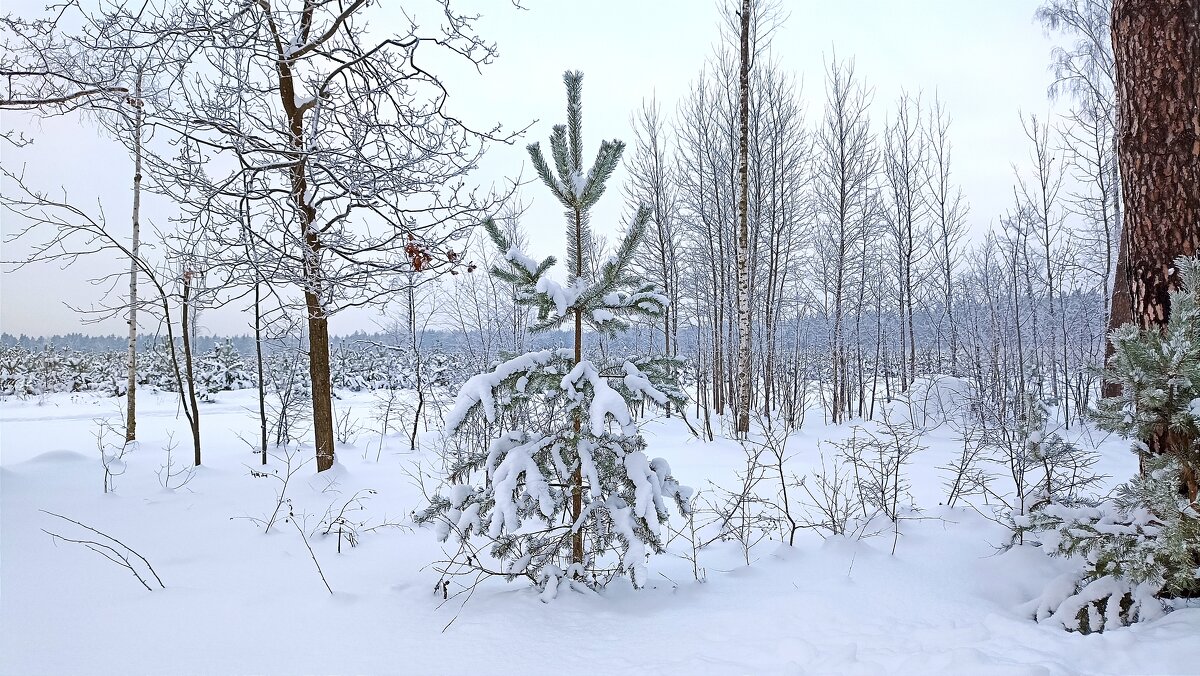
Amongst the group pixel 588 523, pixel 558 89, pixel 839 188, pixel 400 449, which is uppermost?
pixel 839 188

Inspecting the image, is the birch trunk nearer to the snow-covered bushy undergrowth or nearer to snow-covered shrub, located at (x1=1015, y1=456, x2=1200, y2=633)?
the snow-covered bushy undergrowth

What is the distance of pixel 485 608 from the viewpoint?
8.83ft

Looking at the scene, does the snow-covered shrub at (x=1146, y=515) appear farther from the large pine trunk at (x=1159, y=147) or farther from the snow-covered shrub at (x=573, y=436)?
the snow-covered shrub at (x=573, y=436)

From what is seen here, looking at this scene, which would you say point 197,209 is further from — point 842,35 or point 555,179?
point 842,35

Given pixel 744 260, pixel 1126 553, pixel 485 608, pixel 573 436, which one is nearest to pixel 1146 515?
pixel 1126 553

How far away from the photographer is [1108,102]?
432 inches

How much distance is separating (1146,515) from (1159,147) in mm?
2038

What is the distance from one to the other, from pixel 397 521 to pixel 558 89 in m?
3.59

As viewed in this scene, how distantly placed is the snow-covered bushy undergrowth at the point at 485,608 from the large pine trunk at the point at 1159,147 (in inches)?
54.1

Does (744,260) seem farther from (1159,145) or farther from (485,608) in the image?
(485,608)

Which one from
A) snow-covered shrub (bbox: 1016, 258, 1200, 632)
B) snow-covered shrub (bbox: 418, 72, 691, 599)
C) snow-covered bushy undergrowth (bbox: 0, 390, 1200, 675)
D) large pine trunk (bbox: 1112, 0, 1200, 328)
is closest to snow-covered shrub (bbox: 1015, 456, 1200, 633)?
snow-covered shrub (bbox: 1016, 258, 1200, 632)

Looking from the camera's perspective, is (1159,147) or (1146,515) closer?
(1146,515)

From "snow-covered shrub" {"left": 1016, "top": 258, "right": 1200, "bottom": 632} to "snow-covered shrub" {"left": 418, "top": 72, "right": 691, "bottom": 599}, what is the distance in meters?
1.85

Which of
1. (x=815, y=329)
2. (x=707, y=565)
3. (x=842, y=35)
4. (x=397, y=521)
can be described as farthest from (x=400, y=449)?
(x=815, y=329)
